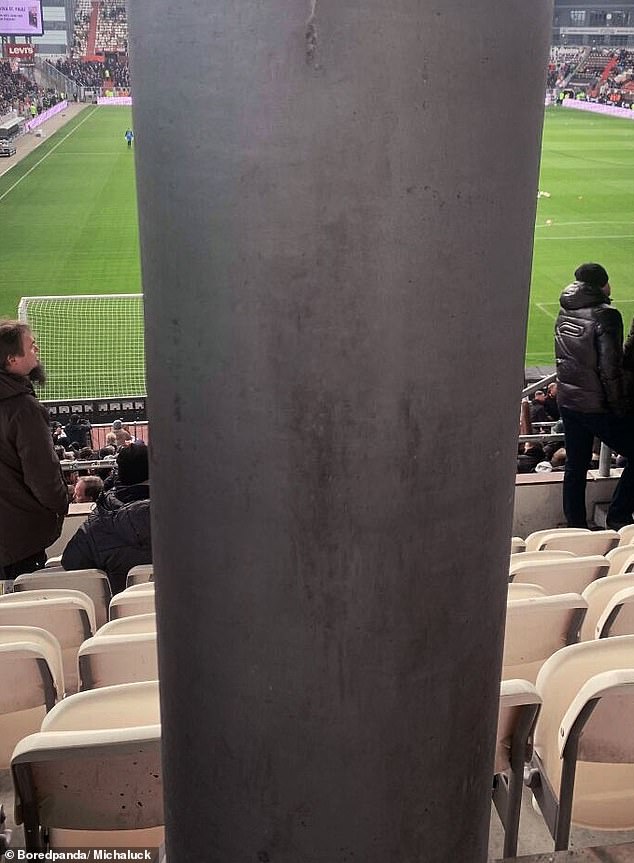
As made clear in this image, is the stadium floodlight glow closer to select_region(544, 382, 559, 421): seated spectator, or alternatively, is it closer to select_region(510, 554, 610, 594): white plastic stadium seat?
select_region(544, 382, 559, 421): seated spectator

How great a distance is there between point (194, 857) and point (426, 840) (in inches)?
12.5

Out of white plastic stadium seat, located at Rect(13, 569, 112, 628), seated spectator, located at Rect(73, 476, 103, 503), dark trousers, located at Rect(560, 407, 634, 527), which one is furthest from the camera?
seated spectator, located at Rect(73, 476, 103, 503)

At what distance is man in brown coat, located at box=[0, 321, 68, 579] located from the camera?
380 cm

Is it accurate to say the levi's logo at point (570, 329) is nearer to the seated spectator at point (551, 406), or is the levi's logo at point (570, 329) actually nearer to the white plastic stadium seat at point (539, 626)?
the white plastic stadium seat at point (539, 626)

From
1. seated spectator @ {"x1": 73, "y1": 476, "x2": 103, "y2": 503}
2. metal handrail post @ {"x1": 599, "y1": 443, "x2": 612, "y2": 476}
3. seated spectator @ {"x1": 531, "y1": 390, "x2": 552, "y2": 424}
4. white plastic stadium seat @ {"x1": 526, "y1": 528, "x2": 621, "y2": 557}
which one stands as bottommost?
seated spectator @ {"x1": 531, "y1": 390, "x2": 552, "y2": 424}

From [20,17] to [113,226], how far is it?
21357mm

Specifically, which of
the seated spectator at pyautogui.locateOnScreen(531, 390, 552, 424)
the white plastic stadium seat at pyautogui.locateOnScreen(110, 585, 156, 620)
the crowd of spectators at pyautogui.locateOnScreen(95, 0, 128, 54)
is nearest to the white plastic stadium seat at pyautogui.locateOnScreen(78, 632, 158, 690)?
the white plastic stadium seat at pyautogui.locateOnScreen(110, 585, 156, 620)

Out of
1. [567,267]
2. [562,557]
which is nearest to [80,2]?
[567,267]

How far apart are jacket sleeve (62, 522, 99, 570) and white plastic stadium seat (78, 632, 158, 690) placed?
153cm

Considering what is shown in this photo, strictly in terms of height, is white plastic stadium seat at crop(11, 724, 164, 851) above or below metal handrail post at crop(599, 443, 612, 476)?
above

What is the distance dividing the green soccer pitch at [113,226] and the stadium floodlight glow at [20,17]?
6.05 metres

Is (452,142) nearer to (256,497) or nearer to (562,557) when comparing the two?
(256,497)

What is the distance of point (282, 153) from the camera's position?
955 mm

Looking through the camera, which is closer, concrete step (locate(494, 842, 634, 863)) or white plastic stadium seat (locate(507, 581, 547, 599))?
concrete step (locate(494, 842, 634, 863))
